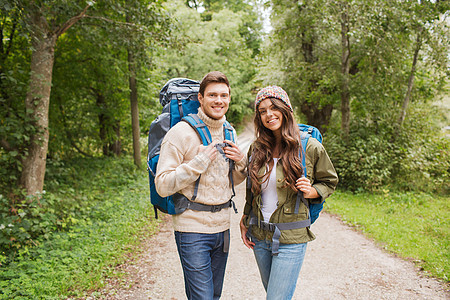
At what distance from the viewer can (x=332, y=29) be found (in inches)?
355

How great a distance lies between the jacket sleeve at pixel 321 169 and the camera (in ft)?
7.45

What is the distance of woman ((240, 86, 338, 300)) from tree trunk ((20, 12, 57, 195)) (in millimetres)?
Answer: 4741

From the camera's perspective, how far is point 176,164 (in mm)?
2244

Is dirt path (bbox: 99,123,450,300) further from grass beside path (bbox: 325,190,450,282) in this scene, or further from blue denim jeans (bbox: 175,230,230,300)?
blue denim jeans (bbox: 175,230,230,300)

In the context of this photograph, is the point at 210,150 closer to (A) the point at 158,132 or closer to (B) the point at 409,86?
(A) the point at 158,132

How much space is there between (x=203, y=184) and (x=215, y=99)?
0.62 meters

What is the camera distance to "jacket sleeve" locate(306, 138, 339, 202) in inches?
89.4

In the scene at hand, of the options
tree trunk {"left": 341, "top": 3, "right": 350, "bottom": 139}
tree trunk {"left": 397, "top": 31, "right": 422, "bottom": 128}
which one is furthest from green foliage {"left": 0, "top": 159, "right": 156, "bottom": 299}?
tree trunk {"left": 397, "top": 31, "right": 422, "bottom": 128}

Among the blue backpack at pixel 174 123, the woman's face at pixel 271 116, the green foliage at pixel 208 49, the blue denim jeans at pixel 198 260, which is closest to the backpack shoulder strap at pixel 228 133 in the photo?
the blue backpack at pixel 174 123

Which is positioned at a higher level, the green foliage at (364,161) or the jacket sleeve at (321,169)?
the jacket sleeve at (321,169)

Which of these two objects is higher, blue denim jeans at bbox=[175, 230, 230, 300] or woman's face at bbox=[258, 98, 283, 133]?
woman's face at bbox=[258, 98, 283, 133]

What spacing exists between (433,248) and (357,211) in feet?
7.94

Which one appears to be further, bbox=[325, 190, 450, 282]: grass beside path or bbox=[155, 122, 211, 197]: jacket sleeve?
bbox=[325, 190, 450, 282]: grass beside path

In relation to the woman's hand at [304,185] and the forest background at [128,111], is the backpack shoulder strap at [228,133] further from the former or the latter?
the forest background at [128,111]
